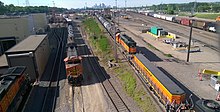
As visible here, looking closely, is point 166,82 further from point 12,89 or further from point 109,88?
point 12,89

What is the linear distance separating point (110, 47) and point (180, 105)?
30.1 metres

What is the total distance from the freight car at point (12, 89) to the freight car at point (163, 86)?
15265 mm

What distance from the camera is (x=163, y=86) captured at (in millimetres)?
19391

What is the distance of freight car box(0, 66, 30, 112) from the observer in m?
18.1

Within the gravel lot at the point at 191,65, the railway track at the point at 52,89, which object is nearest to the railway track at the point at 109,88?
the railway track at the point at 52,89

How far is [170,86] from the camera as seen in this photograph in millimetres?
19266

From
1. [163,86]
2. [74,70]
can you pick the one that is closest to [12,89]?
[74,70]

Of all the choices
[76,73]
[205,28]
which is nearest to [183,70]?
[76,73]

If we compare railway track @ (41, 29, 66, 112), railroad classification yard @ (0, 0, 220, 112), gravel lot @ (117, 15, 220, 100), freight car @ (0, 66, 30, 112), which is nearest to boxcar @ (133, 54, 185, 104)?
railroad classification yard @ (0, 0, 220, 112)

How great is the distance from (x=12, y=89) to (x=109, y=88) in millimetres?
11813

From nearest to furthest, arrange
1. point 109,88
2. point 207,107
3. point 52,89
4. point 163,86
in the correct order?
point 207,107, point 163,86, point 109,88, point 52,89

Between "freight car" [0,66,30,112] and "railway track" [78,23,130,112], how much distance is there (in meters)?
10.4

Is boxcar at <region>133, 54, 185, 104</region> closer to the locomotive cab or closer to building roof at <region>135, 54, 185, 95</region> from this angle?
building roof at <region>135, 54, 185, 95</region>

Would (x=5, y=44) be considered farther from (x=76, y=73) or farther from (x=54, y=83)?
(x=76, y=73)
